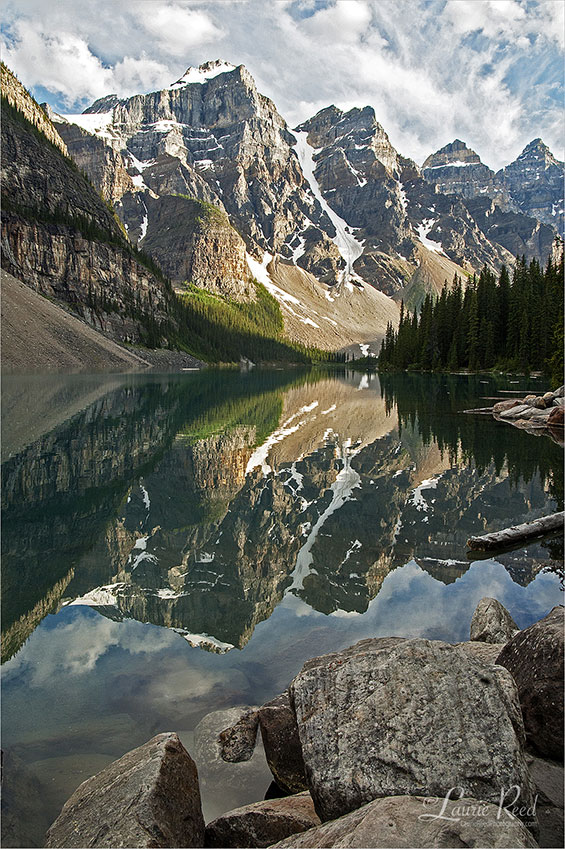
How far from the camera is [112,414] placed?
3444cm

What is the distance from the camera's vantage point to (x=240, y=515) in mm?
14516

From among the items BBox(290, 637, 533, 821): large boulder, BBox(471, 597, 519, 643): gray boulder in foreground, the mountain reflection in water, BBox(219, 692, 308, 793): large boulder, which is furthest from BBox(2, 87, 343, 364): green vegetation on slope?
BBox(290, 637, 533, 821): large boulder

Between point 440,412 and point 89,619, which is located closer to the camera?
point 89,619

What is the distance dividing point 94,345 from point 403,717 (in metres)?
110

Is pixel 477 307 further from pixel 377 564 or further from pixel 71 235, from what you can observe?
pixel 71 235

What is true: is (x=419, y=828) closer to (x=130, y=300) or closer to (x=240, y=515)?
(x=240, y=515)

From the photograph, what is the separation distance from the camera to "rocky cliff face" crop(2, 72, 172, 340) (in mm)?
128875

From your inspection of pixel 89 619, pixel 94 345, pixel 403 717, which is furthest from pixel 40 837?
pixel 94 345

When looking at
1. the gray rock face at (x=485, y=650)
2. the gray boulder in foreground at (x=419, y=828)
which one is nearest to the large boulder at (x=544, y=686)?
the gray rock face at (x=485, y=650)

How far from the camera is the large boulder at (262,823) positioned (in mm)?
4160

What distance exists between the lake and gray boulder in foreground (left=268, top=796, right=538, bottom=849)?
2.37 metres

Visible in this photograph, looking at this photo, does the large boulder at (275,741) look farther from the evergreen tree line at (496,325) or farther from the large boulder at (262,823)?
the evergreen tree line at (496,325)

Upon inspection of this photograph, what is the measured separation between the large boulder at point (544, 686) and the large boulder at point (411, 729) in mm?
1134

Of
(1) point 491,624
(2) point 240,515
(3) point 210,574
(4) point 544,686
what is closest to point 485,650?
(1) point 491,624
